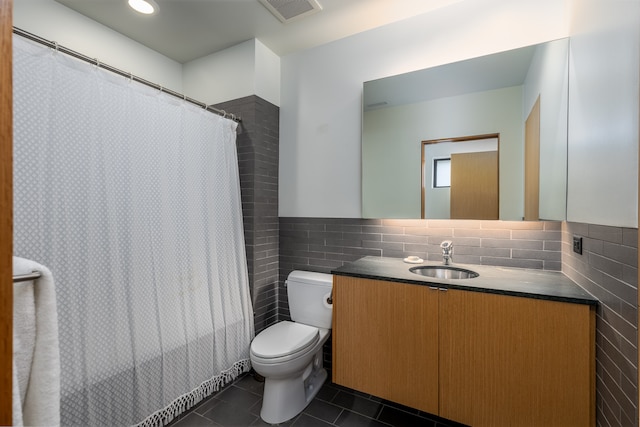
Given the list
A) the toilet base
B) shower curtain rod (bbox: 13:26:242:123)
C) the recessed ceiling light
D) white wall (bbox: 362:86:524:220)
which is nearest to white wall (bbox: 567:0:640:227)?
white wall (bbox: 362:86:524:220)

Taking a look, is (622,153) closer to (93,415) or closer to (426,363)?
(426,363)

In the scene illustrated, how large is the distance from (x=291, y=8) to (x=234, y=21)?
45 centimetres

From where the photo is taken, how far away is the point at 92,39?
1.97 meters

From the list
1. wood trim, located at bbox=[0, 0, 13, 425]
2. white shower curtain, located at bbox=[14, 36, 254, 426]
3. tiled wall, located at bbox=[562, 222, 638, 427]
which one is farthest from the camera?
white shower curtain, located at bbox=[14, 36, 254, 426]

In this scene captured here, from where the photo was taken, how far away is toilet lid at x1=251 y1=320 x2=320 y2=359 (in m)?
1.69

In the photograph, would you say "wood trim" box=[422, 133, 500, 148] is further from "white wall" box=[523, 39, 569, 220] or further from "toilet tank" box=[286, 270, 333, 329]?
"toilet tank" box=[286, 270, 333, 329]

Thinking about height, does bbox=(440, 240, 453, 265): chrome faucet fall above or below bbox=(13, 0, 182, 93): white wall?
below

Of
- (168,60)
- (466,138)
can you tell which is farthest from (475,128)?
(168,60)

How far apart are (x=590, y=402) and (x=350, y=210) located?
156 cm

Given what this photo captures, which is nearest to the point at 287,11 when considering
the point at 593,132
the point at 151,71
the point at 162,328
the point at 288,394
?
the point at 151,71

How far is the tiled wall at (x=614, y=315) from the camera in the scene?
2.88 ft

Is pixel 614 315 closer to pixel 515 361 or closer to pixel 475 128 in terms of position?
pixel 515 361

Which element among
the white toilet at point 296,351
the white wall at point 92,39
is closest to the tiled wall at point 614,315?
the white toilet at point 296,351

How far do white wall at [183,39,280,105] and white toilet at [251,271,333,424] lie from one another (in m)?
1.52
